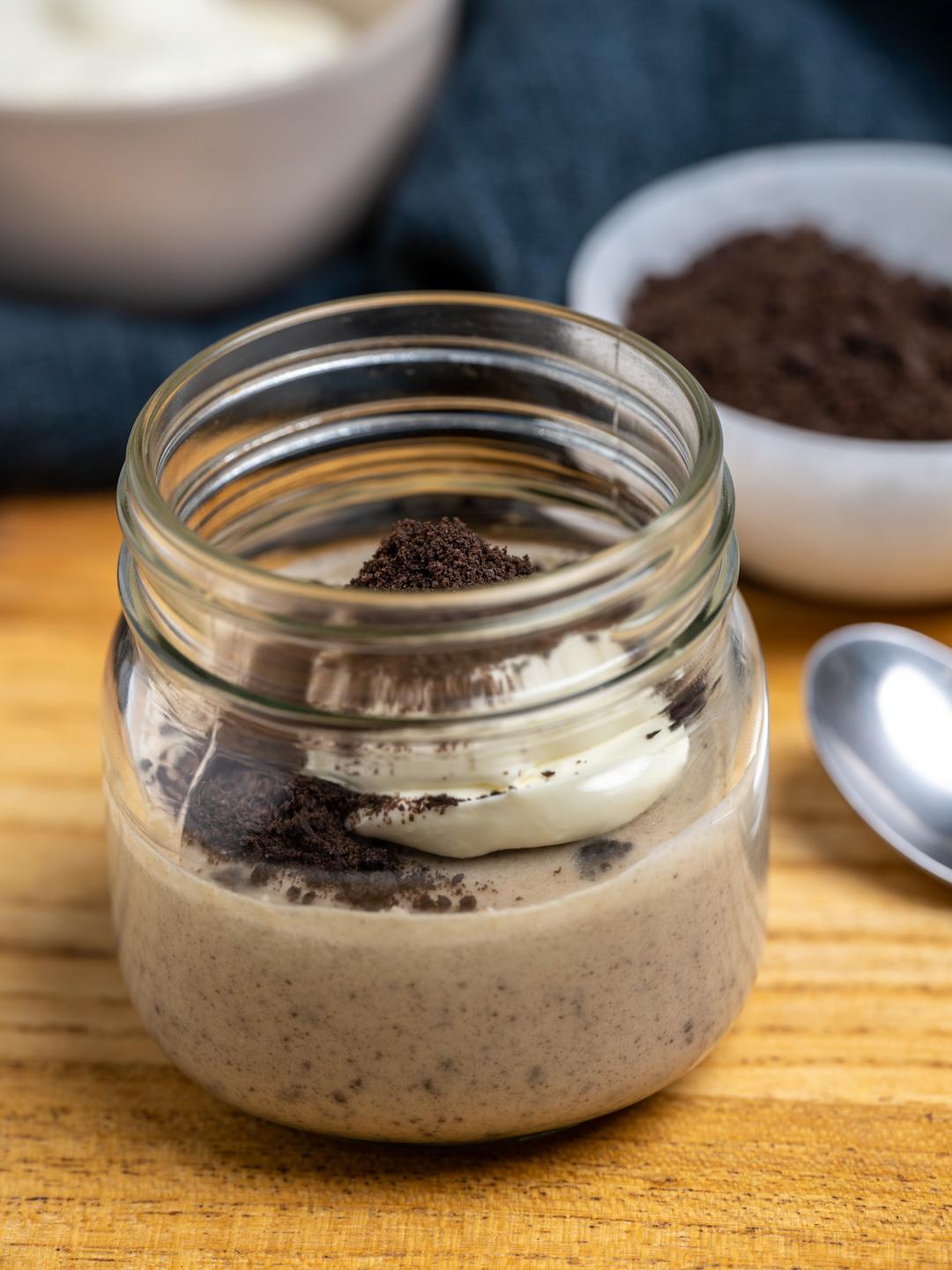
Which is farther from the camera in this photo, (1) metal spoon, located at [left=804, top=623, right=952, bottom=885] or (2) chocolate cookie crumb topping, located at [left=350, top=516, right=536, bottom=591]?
(1) metal spoon, located at [left=804, top=623, right=952, bottom=885]

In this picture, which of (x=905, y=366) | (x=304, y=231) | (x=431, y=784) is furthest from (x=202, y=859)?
(x=304, y=231)

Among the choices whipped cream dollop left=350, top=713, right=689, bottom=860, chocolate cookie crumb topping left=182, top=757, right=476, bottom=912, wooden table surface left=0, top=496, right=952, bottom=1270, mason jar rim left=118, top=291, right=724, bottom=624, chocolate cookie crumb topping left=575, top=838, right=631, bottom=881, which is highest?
mason jar rim left=118, top=291, right=724, bottom=624

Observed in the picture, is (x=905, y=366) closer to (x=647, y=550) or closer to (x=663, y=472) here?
(x=663, y=472)

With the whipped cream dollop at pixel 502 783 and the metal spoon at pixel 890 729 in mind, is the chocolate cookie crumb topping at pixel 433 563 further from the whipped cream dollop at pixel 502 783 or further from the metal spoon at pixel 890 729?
the metal spoon at pixel 890 729

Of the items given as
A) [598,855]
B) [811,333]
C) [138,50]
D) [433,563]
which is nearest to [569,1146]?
[598,855]

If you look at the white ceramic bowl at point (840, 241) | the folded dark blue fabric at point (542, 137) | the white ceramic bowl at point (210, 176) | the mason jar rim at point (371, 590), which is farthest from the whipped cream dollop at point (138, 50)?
the mason jar rim at point (371, 590)

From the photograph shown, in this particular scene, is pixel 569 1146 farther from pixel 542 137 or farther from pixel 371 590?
pixel 542 137

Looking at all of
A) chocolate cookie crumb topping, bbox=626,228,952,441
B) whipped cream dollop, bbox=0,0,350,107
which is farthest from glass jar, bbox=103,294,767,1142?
whipped cream dollop, bbox=0,0,350,107

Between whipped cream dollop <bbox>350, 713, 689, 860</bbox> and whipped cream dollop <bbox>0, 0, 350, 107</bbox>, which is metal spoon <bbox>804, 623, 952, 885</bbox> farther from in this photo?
whipped cream dollop <bbox>0, 0, 350, 107</bbox>
